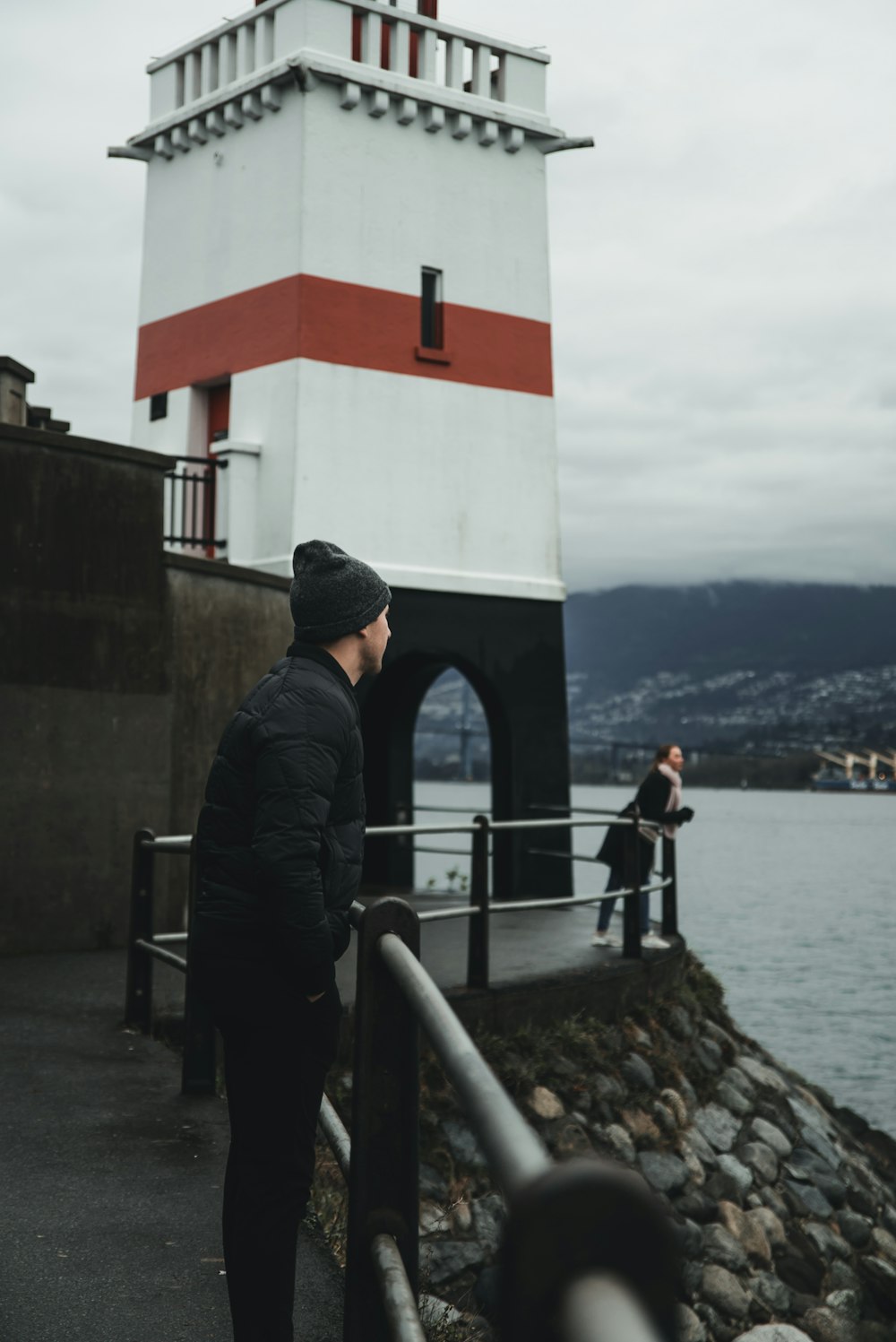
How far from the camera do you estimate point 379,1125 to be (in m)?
3.27

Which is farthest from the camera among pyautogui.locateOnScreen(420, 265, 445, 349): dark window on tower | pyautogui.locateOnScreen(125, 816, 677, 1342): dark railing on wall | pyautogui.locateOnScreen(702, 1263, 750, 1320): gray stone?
Answer: pyautogui.locateOnScreen(420, 265, 445, 349): dark window on tower

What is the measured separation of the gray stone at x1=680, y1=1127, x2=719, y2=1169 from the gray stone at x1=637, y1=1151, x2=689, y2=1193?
295 mm

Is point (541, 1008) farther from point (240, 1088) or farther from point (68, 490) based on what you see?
point (240, 1088)

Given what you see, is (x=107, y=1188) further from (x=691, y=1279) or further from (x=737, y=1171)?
(x=737, y=1171)

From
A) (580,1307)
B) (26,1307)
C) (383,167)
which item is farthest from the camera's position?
(383,167)

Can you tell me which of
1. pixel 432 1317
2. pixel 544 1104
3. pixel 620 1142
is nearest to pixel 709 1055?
pixel 620 1142

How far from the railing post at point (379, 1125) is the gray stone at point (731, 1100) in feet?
28.5

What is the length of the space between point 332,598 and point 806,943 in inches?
1625

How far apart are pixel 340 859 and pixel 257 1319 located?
3.54 ft

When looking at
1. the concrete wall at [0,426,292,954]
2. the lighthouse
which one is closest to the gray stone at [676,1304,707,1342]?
the concrete wall at [0,426,292,954]

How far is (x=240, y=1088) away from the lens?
11.1ft

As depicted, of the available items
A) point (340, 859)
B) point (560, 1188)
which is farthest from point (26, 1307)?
point (560, 1188)

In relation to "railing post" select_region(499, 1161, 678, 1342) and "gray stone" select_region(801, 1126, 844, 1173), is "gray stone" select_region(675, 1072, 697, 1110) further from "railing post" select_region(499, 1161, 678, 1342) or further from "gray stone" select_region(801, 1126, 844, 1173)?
"railing post" select_region(499, 1161, 678, 1342)

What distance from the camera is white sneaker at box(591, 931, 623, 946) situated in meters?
11.8
